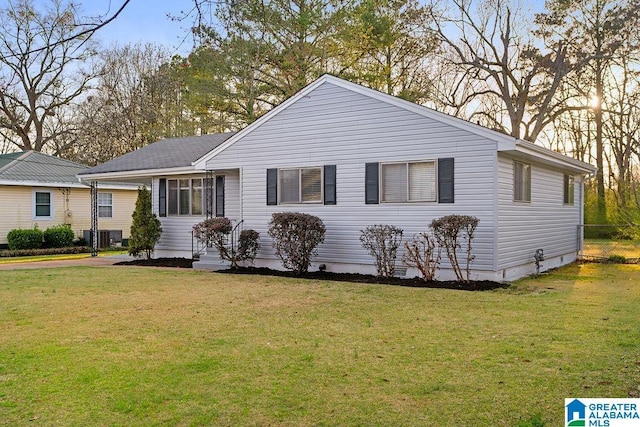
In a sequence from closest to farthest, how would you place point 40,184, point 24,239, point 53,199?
point 24,239 → point 40,184 → point 53,199

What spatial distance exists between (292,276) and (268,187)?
95.2 inches

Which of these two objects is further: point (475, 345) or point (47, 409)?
point (475, 345)

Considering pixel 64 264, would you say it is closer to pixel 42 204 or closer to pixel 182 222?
pixel 182 222

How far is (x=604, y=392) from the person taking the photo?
407 cm

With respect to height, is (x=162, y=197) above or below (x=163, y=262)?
above

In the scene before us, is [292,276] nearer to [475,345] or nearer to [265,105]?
[475,345]

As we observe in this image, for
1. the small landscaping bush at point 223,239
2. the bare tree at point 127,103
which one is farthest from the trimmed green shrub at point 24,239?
the bare tree at point 127,103

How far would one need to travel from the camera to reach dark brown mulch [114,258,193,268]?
14.8 meters

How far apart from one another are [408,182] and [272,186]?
3.57m

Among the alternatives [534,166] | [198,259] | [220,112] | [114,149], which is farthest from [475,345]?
[114,149]

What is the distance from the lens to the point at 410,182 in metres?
11.4

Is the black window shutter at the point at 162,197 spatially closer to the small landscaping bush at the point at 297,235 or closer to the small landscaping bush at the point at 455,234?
the small landscaping bush at the point at 297,235

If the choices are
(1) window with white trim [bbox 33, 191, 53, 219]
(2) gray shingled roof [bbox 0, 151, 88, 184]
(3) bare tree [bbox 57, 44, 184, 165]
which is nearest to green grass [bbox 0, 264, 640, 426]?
(2) gray shingled roof [bbox 0, 151, 88, 184]

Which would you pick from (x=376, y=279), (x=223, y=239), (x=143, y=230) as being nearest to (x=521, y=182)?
(x=376, y=279)
